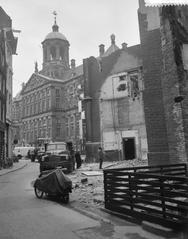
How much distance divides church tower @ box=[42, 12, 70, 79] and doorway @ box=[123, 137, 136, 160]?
48.7m

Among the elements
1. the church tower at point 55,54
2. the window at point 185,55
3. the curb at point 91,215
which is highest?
the church tower at point 55,54

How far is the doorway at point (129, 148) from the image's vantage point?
31048mm

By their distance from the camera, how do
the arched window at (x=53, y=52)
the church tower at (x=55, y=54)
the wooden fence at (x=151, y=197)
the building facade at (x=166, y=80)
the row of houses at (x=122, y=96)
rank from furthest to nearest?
the arched window at (x=53, y=52) → the church tower at (x=55, y=54) → the row of houses at (x=122, y=96) → the building facade at (x=166, y=80) → the wooden fence at (x=151, y=197)

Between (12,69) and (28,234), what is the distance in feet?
117

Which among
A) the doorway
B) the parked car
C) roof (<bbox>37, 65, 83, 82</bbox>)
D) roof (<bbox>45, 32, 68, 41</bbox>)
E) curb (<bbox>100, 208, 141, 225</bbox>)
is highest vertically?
roof (<bbox>45, 32, 68, 41</bbox>)

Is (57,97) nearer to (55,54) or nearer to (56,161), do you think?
(55,54)

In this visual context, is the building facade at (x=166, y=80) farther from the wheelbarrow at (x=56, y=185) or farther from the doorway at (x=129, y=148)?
the doorway at (x=129, y=148)

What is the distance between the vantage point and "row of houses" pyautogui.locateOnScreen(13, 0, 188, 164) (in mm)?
11781

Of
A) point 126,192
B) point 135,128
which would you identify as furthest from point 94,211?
point 135,128

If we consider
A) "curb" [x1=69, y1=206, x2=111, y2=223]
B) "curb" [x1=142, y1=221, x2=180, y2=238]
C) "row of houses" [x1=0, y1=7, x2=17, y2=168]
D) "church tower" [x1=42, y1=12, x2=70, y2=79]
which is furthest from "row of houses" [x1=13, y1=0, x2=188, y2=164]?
"row of houses" [x1=0, y1=7, x2=17, y2=168]

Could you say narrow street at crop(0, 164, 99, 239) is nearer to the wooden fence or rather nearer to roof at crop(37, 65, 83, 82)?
the wooden fence

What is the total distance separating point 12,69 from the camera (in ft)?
128

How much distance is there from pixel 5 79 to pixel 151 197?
29481mm

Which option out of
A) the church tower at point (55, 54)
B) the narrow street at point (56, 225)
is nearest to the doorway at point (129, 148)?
the narrow street at point (56, 225)
